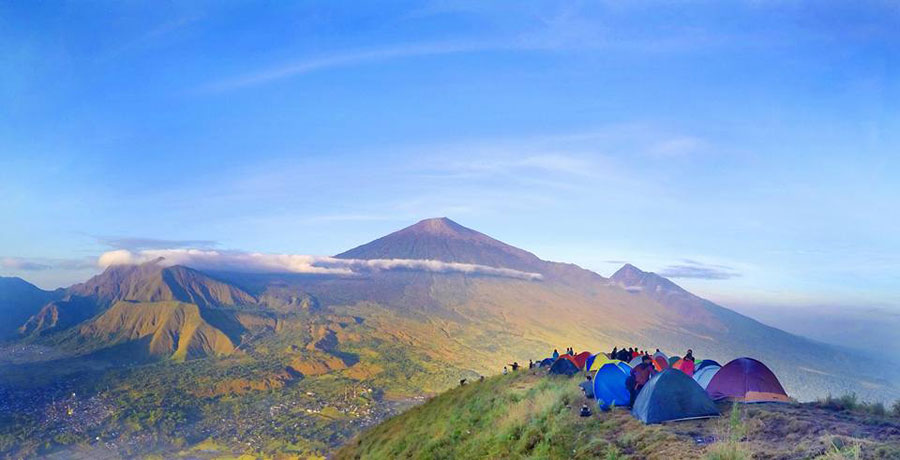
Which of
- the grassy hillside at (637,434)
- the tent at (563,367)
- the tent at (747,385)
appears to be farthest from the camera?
the tent at (563,367)

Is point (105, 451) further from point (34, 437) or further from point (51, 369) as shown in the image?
point (51, 369)

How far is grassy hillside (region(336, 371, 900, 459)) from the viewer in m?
10.7

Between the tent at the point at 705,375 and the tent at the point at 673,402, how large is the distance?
4.55 m

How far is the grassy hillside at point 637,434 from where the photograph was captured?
10695 mm

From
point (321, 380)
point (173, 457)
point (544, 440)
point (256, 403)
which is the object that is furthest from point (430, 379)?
point (544, 440)

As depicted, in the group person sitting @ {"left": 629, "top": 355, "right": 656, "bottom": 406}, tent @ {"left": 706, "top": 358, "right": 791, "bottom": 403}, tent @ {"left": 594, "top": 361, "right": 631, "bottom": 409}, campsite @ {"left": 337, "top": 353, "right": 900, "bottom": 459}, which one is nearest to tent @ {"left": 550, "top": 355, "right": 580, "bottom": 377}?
campsite @ {"left": 337, "top": 353, "right": 900, "bottom": 459}

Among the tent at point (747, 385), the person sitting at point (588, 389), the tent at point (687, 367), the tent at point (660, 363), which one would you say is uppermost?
the tent at point (747, 385)

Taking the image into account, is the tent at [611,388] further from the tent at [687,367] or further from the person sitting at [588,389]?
the tent at [687,367]

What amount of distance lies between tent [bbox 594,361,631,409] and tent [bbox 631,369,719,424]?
7.47 ft

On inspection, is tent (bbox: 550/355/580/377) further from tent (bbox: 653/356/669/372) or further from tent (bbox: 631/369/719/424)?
tent (bbox: 631/369/719/424)

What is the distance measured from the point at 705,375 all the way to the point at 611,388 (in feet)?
16.0

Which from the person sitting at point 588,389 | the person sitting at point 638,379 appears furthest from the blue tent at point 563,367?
the person sitting at point 588,389

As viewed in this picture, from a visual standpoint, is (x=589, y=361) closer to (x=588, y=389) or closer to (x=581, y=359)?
(x=581, y=359)

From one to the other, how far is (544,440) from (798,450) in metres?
5.81
